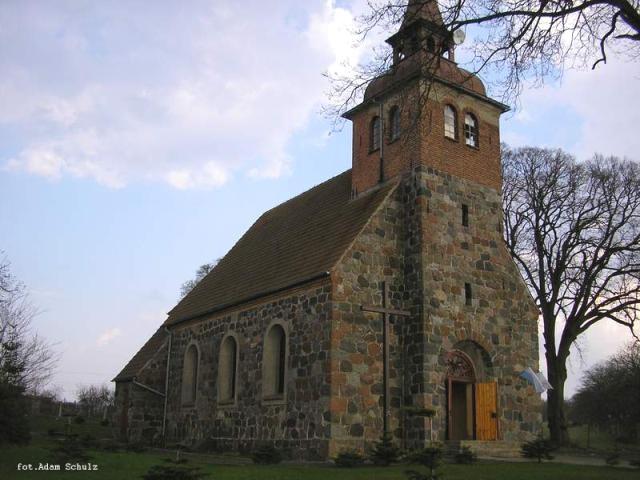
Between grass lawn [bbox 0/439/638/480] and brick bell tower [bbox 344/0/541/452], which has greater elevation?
brick bell tower [bbox 344/0/541/452]

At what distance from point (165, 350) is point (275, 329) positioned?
26.3 feet

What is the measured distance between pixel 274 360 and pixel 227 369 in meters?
2.90

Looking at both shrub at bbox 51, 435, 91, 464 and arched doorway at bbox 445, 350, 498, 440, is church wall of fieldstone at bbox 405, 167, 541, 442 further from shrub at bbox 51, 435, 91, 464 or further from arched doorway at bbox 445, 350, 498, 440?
shrub at bbox 51, 435, 91, 464

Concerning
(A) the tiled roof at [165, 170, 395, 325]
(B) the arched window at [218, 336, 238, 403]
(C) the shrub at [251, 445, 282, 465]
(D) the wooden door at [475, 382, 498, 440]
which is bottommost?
(C) the shrub at [251, 445, 282, 465]

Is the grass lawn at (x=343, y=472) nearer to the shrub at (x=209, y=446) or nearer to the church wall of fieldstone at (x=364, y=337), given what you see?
the church wall of fieldstone at (x=364, y=337)

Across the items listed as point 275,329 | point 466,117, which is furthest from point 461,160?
point 275,329

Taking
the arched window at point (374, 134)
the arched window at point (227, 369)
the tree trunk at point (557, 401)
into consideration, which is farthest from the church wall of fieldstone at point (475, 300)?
the tree trunk at point (557, 401)

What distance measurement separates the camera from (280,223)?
25.7 m

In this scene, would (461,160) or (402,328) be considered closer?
(402,328)

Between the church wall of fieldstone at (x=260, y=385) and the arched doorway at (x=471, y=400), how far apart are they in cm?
379

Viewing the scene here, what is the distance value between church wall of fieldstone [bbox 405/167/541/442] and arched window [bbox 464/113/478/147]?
1.45 meters

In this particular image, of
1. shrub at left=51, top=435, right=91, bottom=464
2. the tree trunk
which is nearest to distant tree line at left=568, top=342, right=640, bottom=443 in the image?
the tree trunk

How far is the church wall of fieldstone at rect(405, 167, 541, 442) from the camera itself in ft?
58.6

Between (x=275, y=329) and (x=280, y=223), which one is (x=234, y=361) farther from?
(x=280, y=223)
